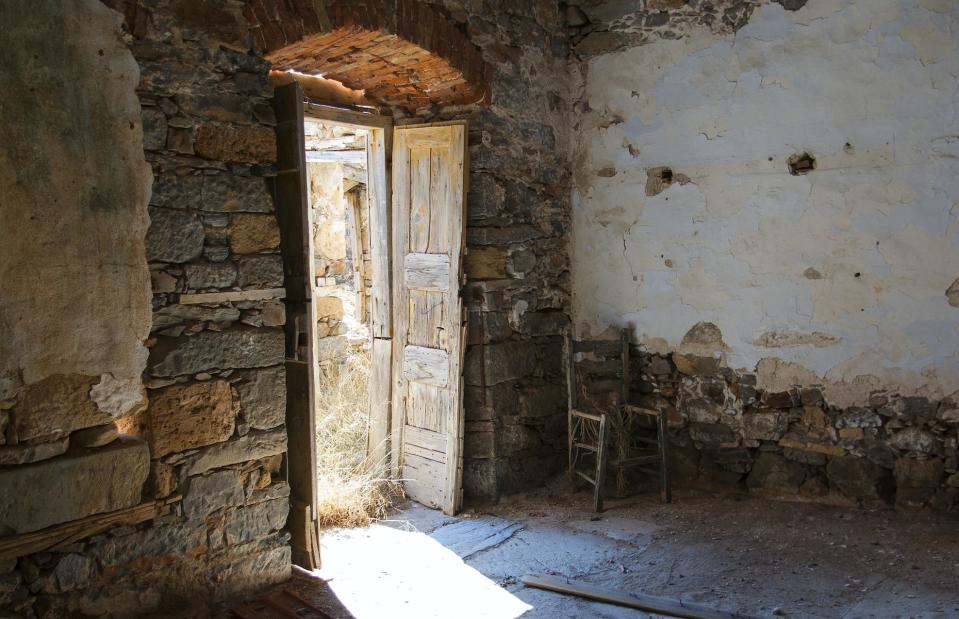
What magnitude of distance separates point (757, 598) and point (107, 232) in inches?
119

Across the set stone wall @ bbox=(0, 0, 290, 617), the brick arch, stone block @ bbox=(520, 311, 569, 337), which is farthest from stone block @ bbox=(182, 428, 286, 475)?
stone block @ bbox=(520, 311, 569, 337)

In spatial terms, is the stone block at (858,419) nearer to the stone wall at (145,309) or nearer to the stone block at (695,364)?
the stone block at (695,364)

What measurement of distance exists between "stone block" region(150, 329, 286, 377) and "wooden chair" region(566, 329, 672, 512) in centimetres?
195

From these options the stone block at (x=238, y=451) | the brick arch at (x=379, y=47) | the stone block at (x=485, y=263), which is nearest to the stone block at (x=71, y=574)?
the stone block at (x=238, y=451)

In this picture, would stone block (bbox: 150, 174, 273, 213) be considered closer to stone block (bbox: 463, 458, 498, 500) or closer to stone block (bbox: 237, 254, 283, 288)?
stone block (bbox: 237, 254, 283, 288)

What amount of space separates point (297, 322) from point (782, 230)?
2692mm

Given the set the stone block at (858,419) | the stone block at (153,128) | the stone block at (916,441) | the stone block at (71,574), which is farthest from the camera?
the stone block at (858,419)

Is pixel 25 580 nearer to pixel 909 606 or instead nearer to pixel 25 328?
pixel 25 328

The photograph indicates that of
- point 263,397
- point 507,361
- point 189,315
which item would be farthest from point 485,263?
point 189,315

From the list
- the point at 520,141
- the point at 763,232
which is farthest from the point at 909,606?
the point at 520,141

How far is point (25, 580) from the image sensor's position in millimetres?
2676

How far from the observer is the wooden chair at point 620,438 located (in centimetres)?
437

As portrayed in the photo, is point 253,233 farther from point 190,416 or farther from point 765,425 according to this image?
point 765,425

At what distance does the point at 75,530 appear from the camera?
9.14 ft
